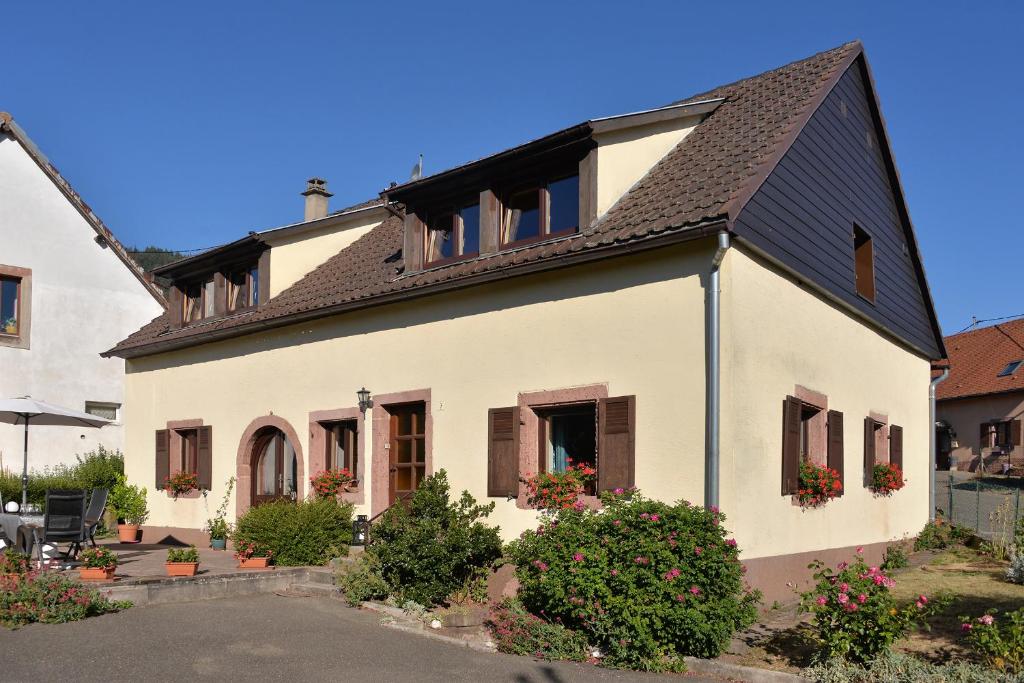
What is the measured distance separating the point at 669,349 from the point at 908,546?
7833mm

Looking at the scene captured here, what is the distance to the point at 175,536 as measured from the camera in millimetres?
17766

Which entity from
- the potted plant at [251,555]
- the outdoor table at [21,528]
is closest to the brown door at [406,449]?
the potted plant at [251,555]

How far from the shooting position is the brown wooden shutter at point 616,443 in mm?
10750

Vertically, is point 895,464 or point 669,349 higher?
point 669,349

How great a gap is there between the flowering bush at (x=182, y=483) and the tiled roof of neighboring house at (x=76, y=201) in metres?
7.89

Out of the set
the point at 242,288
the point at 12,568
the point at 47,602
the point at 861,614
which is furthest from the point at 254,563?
the point at 861,614

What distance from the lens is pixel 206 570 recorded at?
13109 mm

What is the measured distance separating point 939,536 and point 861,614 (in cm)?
1044

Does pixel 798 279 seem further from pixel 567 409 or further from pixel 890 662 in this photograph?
pixel 890 662

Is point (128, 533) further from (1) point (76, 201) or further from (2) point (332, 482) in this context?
(1) point (76, 201)

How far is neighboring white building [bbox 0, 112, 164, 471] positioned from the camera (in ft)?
71.7

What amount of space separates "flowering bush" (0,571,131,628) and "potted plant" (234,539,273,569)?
2705 millimetres

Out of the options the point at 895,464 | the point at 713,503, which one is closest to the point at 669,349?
the point at 713,503

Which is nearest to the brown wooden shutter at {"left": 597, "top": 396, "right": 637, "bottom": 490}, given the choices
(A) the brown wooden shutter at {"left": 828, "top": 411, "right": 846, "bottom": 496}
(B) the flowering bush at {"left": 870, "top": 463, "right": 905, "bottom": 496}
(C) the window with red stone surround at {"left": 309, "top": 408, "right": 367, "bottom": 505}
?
(A) the brown wooden shutter at {"left": 828, "top": 411, "right": 846, "bottom": 496}
